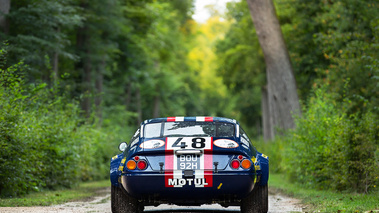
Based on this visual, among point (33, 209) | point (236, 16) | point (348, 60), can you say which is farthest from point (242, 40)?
point (33, 209)

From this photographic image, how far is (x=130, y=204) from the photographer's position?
1034cm

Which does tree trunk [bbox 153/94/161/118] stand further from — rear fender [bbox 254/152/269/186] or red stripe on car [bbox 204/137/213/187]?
red stripe on car [bbox 204/137/213/187]

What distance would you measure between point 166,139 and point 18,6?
573 inches

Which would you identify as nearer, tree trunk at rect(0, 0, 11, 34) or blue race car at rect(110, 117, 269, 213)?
blue race car at rect(110, 117, 269, 213)

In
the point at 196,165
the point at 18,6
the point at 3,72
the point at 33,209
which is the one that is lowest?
the point at 33,209

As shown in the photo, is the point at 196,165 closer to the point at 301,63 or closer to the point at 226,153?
the point at 226,153

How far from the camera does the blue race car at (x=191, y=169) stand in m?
9.54

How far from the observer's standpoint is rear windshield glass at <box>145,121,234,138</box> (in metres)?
10.2

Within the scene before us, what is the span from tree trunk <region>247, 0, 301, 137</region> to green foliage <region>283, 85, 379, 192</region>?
6.06 meters

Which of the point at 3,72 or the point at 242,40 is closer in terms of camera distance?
the point at 3,72

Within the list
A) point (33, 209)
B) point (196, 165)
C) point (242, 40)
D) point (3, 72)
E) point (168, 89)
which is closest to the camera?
point (196, 165)

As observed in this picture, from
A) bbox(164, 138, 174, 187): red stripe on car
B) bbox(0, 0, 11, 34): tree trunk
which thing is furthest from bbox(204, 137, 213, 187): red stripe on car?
bbox(0, 0, 11, 34): tree trunk

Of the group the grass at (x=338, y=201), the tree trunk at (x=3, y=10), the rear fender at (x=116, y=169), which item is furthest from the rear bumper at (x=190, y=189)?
the tree trunk at (x=3, y=10)

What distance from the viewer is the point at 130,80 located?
4488 centimetres
